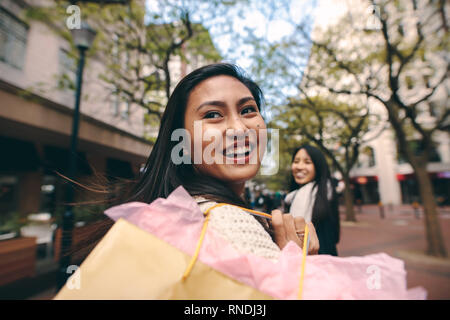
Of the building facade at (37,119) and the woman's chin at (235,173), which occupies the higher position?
the building facade at (37,119)

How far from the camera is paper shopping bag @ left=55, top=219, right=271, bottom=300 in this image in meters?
0.60

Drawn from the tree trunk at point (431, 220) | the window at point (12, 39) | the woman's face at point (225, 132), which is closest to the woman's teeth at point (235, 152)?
the woman's face at point (225, 132)

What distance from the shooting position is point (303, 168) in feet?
8.55

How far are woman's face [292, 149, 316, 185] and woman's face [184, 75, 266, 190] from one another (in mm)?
1572

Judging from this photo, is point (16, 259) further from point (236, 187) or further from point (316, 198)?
point (316, 198)

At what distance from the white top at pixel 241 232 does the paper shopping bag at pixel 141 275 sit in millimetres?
130

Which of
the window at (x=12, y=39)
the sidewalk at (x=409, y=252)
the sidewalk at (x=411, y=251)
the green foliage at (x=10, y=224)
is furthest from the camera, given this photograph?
the window at (x=12, y=39)

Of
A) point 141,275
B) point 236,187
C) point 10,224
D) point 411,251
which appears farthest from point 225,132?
point 411,251

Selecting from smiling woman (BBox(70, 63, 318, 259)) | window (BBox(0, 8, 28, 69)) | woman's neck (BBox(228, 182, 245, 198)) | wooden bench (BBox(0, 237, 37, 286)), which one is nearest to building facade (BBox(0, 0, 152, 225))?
window (BBox(0, 8, 28, 69))

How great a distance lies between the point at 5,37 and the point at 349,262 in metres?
10.6

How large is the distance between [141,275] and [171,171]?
0.65m

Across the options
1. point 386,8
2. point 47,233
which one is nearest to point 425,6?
point 386,8

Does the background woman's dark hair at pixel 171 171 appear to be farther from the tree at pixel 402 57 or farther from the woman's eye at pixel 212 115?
the tree at pixel 402 57

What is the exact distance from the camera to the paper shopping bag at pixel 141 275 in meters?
0.60
